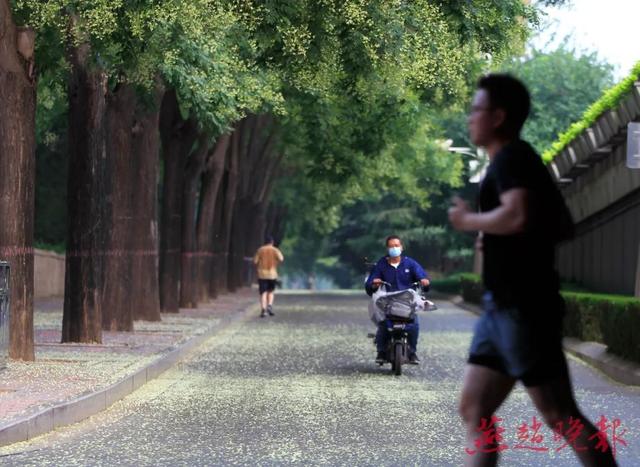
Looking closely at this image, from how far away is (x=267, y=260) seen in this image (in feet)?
115

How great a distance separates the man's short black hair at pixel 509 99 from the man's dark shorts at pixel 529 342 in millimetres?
747

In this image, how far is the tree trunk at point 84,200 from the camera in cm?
2006

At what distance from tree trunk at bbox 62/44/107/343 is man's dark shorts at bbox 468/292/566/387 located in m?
14.4

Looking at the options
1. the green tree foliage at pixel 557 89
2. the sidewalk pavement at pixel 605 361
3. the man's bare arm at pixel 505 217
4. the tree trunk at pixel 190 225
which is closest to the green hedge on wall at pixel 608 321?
the sidewalk pavement at pixel 605 361

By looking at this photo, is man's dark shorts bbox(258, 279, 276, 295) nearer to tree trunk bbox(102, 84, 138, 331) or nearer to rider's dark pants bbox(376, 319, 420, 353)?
tree trunk bbox(102, 84, 138, 331)

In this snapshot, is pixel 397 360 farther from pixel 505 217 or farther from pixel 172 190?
pixel 172 190

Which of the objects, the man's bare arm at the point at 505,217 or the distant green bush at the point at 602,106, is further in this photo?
the distant green bush at the point at 602,106

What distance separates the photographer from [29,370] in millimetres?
16312

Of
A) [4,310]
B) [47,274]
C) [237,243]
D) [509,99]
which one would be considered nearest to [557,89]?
[237,243]

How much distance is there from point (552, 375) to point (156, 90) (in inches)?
736

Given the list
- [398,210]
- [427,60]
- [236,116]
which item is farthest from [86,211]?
[398,210]

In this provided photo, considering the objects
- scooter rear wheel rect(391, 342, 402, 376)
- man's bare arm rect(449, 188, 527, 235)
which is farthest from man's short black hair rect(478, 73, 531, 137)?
scooter rear wheel rect(391, 342, 402, 376)

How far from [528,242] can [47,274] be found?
137ft

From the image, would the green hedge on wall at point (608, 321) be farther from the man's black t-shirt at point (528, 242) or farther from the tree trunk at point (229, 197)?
the tree trunk at point (229, 197)
